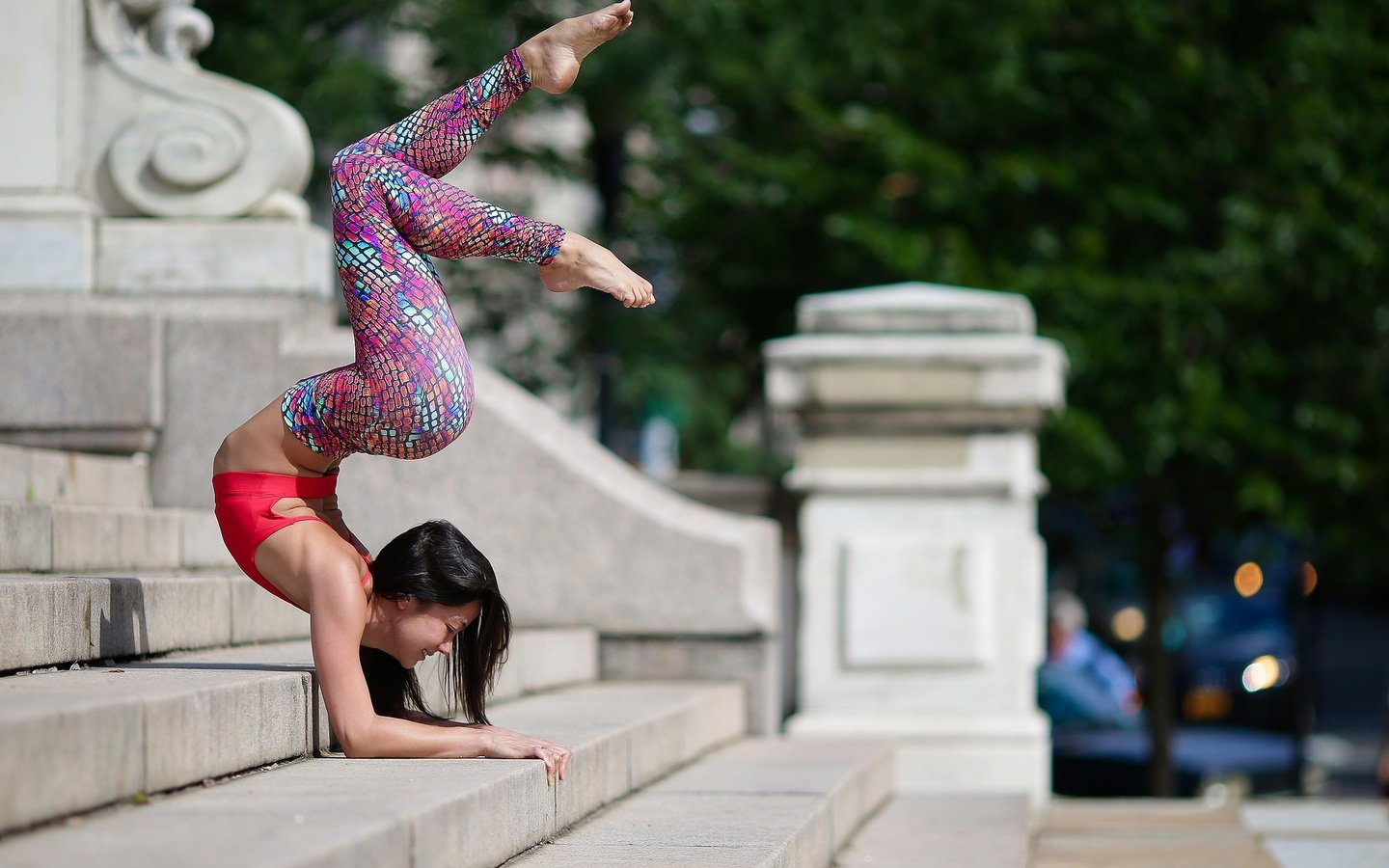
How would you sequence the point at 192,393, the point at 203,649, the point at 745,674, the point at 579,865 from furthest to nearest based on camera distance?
the point at 745,674, the point at 192,393, the point at 203,649, the point at 579,865

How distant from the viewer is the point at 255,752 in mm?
3844

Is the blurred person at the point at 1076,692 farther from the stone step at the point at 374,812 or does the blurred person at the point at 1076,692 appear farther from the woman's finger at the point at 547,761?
the woman's finger at the point at 547,761

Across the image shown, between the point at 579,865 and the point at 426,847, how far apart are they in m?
0.62

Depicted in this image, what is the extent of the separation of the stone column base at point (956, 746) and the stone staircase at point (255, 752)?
0.57 meters

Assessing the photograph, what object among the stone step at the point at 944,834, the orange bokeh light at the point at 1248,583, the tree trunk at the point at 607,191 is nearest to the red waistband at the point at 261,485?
the stone step at the point at 944,834

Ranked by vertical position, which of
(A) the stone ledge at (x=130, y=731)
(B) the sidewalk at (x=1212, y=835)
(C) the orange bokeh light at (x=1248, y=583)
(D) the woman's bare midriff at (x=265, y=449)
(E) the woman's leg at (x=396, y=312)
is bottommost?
(C) the orange bokeh light at (x=1248, y=583)

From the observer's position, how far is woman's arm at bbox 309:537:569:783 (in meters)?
3.94

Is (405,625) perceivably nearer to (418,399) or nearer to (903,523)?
(418,399)

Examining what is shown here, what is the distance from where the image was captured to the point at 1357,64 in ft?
33.4

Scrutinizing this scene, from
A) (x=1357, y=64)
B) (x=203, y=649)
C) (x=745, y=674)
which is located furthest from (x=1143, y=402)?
(x=203, y=649)

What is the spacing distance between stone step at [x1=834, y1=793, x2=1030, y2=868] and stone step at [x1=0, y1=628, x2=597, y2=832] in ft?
4.35

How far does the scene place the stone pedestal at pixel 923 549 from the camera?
7035mm

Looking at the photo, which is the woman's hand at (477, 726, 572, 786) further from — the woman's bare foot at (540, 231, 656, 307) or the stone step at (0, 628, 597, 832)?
the woman's bare foot at (540, 231, 656, 307)

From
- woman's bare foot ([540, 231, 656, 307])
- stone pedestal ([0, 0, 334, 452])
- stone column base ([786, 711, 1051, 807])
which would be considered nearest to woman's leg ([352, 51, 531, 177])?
woman's bare foot ([540, 231, 656, 307])
